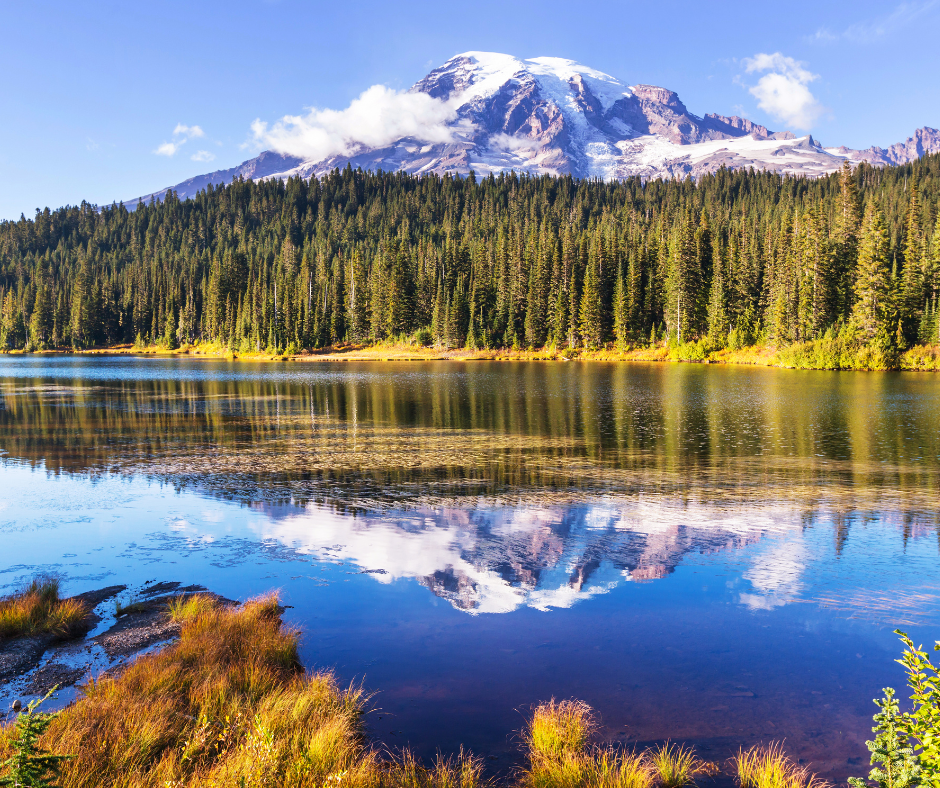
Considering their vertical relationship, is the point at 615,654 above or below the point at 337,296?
below

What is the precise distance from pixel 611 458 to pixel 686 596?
1408 centimetres

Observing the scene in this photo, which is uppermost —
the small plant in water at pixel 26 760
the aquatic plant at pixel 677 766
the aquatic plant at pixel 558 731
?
the small plant in water at pixel 26 760

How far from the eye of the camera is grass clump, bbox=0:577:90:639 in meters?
9.85

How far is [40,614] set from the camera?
10234 mm

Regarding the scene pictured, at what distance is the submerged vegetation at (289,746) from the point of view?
4879 mm

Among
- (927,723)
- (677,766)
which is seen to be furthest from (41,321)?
(927,723)

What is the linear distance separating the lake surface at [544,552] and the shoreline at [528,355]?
50.7 metres

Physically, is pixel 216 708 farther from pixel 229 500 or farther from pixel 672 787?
pixel 229 500

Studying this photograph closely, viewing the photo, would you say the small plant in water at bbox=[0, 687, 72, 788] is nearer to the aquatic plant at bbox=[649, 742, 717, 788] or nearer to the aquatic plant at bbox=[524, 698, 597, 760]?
the aquatic plant at bbox=[524, 698, 597, 760]

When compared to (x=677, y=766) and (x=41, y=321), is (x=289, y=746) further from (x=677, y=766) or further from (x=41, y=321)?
(x=41, y=321)

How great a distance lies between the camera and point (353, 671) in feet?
29.2

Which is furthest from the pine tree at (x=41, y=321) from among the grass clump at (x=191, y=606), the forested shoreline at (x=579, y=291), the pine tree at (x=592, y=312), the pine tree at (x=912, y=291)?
the grass clump at (x=191, y=606)

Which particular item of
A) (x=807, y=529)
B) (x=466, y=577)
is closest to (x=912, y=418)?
(x=807, y=529)

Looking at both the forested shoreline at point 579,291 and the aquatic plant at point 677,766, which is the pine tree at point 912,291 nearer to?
the forested shoreline at point 579,291
